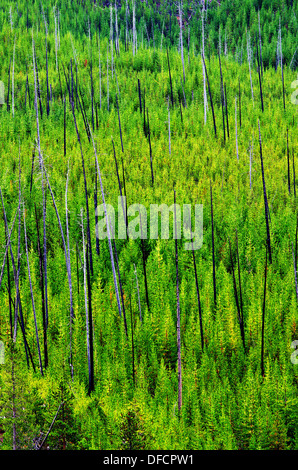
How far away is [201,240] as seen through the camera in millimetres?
9742

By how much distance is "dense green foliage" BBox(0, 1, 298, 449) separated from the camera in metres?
4.77

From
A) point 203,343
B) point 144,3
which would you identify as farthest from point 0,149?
point 144,3

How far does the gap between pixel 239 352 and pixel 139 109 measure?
14938 millimetres

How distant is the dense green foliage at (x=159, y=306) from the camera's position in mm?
4770

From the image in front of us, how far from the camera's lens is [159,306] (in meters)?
7.43

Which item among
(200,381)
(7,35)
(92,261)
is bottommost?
(200,381)

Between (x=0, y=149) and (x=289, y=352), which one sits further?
(x=0, y=149)

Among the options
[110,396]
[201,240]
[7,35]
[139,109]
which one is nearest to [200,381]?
[110,396]

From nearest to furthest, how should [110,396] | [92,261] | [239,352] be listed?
[110,396] → [239,352] → [92,261]
